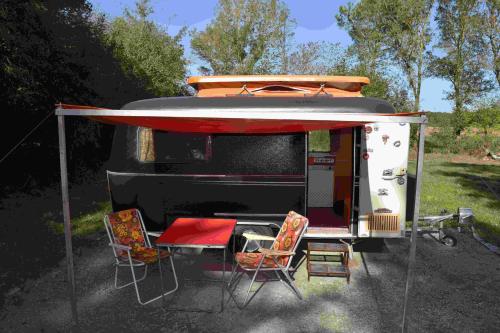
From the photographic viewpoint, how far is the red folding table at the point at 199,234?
417cm

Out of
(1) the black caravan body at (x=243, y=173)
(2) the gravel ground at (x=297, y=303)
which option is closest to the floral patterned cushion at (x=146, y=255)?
(2) the gravel ground at (x=297, y=303)

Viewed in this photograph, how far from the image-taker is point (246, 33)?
32.7m

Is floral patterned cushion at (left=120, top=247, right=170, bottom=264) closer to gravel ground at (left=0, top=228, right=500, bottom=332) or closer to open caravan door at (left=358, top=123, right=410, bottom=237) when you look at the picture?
gravel ground at (left=0, top=228, right=500, bottom=332)

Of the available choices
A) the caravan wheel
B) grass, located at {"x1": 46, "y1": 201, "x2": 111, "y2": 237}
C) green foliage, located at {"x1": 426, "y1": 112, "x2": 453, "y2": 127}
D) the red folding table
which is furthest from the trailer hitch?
green foliage, located at {"x1": 426, "y1": 112, "x2": 453, "y2": 127}

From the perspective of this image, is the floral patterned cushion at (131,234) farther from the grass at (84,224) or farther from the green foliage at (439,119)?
the green foliage at (439,119)

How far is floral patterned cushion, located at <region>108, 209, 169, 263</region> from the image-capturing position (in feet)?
15.3

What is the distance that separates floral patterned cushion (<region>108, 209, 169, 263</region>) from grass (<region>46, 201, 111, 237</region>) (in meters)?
2.67

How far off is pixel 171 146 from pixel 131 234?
137 centimetres

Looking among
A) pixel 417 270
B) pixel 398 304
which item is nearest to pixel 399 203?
pixel 417 270

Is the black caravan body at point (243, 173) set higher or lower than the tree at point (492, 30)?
lower

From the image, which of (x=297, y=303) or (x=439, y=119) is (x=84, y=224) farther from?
(x=439, y=119)

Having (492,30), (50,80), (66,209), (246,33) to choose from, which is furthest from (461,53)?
(66,209)

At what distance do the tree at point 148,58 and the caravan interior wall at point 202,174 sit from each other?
381 inches

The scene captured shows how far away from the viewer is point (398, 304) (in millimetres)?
4480
